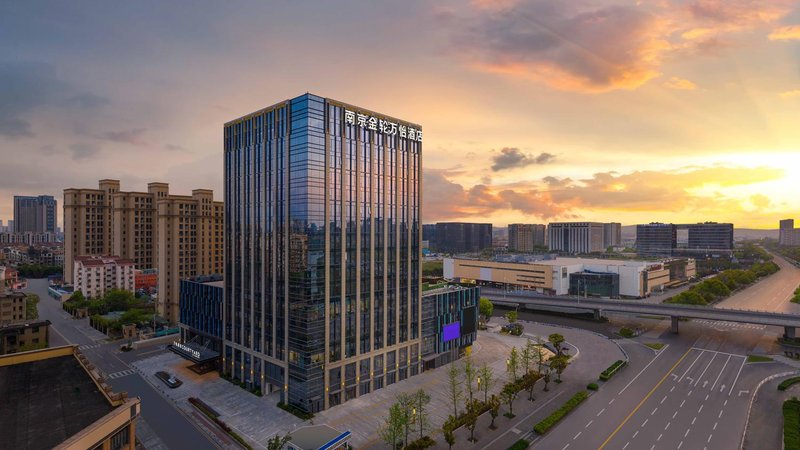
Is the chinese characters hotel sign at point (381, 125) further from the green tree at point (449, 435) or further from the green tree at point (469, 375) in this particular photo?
the green tree at point (449, 435)

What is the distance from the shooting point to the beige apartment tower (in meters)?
139

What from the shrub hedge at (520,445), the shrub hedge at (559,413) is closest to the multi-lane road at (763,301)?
the shrub hedge at (559,413)

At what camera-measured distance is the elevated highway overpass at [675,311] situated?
11000 centimetres

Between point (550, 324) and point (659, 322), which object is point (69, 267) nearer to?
point (550, 324)

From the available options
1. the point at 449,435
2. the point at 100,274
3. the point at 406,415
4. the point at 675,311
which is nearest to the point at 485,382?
the point at 449,435

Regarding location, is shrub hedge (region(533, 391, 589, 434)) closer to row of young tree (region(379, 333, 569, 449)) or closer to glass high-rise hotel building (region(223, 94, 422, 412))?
row of young tree (region(379, 333, 569, 449))

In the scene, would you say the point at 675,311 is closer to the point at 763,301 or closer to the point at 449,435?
the point at 763,301

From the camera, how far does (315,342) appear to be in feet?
221

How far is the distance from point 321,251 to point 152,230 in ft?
487

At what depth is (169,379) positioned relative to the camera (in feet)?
265

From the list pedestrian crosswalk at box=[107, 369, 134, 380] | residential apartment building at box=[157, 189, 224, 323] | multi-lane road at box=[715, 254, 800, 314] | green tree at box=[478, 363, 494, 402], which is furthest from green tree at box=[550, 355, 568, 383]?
multi-lane road at box=[715, 254, 800, 314]

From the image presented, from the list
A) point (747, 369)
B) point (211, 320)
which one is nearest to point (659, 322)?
point (747, 369)

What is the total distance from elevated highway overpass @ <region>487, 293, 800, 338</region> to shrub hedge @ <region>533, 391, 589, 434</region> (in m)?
64.1

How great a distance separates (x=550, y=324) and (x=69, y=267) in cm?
20035
